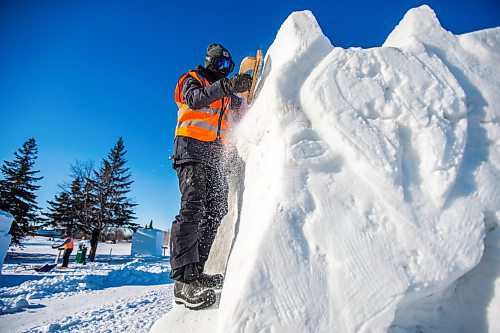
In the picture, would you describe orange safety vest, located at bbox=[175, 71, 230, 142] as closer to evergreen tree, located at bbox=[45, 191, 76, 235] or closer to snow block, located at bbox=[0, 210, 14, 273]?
snow block, located at bbox=[0, 210, 14, 273]

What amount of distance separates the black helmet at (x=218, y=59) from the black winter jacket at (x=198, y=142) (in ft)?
1.06

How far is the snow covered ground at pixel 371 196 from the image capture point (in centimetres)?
106

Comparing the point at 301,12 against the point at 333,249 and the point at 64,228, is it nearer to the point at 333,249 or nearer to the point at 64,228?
the point at 333,249

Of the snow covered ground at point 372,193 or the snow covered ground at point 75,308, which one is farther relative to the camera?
the snow covered ground at point 75,308

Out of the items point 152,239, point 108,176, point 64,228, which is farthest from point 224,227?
point 64,228

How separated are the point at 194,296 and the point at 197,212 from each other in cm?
52

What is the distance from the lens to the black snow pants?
1.78m

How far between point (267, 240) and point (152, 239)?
55.7 ft

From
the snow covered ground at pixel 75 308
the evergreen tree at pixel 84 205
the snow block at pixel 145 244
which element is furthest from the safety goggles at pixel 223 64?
the evergreen tree at pixel 84 205

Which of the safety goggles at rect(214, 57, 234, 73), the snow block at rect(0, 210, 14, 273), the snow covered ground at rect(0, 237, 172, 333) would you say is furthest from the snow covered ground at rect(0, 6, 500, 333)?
the snow block at rect(0, 210, 14, 273)

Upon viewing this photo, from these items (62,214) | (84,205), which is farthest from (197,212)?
(62,214)

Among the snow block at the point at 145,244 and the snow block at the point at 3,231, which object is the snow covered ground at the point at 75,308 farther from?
the snow block at the point at 145,244

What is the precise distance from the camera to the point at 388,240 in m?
1.13

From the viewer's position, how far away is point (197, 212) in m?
1.88
